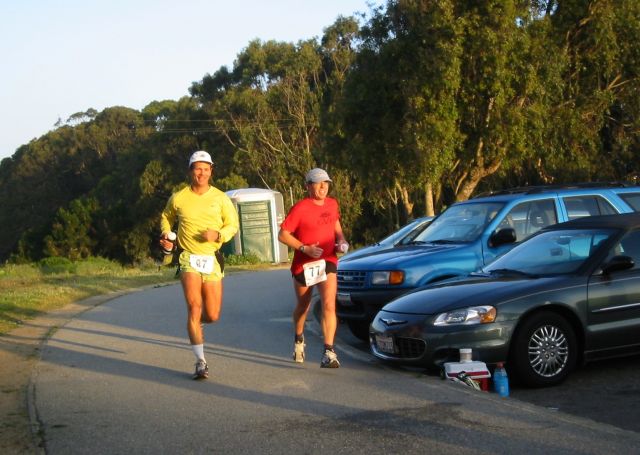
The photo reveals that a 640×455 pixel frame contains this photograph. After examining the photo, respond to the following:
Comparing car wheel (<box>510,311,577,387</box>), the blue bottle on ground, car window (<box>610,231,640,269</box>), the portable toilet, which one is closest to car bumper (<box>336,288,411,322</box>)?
car wheel (<box>510,311,577,387</box>)

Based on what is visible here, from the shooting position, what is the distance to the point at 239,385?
320 inches

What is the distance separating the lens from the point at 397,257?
10.9 metres

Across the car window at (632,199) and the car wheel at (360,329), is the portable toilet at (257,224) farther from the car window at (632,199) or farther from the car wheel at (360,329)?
the car window at (632,199)

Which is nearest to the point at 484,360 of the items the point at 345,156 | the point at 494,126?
the point at 494,126

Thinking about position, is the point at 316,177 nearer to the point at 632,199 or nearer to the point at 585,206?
the point at 585,206

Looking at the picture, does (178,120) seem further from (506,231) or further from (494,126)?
(506,231)

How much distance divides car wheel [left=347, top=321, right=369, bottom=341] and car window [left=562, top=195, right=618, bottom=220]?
2.85 meters

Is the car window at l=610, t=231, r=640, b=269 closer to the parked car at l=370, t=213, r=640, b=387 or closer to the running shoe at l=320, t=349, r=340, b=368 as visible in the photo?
the parked car at l=370, t=213, r=640, b=387

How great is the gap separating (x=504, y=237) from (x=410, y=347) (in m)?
2.69

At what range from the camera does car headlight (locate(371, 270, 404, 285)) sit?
1048 centimetres

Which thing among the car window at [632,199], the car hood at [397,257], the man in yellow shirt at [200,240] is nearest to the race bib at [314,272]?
the man in yellow shirt at [200,240]

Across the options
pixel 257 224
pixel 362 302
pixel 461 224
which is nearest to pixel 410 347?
pixel 362 302

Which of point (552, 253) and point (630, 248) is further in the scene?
point (552, 253)

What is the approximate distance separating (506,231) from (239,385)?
13.3ft
